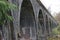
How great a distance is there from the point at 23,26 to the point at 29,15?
2.43 metres

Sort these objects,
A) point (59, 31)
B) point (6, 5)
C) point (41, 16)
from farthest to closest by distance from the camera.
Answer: point (59, 31) < point (41, 16) < point (6, 5)

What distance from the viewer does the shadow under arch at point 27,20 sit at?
21.0 meters

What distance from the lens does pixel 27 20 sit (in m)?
23.9

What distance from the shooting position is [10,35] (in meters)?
14.3

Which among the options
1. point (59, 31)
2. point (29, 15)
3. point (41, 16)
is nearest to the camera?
point (29, 15)

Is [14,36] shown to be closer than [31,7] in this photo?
Yes

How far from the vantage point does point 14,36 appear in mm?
14805

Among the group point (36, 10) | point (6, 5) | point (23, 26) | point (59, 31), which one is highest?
point (6, 5)

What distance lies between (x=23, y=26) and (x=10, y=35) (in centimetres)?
1045

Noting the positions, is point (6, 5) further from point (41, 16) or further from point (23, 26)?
point (41, 16)

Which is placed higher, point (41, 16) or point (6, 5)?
point (6, 5)

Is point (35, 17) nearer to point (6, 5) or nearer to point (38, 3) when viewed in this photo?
point (38, 3)

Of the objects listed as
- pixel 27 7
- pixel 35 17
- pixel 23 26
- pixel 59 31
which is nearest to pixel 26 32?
pixel 23 26

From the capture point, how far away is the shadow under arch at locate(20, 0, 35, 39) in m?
21.0
